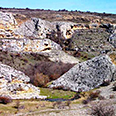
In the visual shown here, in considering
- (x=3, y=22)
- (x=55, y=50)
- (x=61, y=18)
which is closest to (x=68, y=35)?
(x=61, y=18)

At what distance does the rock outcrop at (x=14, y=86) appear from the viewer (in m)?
19.7

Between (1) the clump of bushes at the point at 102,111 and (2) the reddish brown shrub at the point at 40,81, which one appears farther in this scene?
(2) the reddish brown shrub at the point at 40,81

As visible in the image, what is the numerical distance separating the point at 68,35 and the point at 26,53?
90.1ft

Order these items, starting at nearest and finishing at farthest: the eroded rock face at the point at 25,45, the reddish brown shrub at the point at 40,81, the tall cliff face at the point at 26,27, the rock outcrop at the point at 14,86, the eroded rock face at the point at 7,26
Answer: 1. the rock outcrop at the point at 14,86
2. the reddish brown shrub at the point at 40,81
3. the eroded rock face at the point at 25,45
4. the eroded rock face at the point at 7,26
5. the tall cliff face at the point at 26,27

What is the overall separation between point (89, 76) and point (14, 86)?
8.33 metres

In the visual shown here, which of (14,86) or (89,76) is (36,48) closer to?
(89,76)

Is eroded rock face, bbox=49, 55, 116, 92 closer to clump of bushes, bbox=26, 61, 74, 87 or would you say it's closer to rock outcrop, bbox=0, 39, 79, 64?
clump of bushes, bbox=26, 61, 74, 87

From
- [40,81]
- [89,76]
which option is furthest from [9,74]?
[89,76]

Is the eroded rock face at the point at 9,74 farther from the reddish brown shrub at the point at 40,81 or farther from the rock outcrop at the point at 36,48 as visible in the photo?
the rock outcrop at the point at 36,48

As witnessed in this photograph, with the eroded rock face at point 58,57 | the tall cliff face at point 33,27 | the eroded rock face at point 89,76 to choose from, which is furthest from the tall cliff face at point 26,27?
the eroded rock face at point 89,76

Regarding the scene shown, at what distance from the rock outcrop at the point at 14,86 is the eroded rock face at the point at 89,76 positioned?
3442 millimetres

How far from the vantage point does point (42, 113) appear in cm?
1304

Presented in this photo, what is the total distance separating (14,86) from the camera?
20547mm

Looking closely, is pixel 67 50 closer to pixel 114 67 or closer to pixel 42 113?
pixel 114 67
